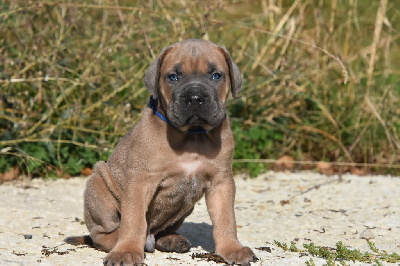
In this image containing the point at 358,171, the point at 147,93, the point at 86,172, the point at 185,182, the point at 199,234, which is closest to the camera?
the point at 185,182

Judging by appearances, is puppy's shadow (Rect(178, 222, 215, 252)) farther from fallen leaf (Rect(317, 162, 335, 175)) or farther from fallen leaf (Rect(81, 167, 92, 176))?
fallen leaf (Rect(317, 162, 335, 175))

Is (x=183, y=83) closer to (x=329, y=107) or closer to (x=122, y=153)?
(x=122, y=153)

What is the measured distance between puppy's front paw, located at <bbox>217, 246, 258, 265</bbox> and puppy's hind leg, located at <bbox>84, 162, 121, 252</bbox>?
3.05 feet

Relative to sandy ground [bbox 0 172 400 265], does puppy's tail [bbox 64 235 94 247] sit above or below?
above

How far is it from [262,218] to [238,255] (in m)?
2.19

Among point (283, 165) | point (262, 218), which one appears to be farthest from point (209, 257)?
point (283, 165)

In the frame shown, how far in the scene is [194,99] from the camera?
5047mm

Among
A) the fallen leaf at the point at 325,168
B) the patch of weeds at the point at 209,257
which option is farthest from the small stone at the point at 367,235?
the fallen leaf at the point at 325,168

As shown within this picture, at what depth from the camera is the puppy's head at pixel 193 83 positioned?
A: 16.7ft

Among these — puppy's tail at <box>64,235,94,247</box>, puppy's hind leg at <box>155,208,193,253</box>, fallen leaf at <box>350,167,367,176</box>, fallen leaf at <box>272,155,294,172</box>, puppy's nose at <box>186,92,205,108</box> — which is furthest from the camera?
fallen leaf at <box>272,155,294,172</box>

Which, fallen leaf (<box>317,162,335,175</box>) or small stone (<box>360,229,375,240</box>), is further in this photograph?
fallen leaf (<box>317,162,335,175</box>)

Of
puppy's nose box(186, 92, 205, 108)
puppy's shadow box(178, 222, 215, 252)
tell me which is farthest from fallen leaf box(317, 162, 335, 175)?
puppy's nose box(186, 92, 205, 108)

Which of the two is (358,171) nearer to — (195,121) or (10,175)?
(10,175)

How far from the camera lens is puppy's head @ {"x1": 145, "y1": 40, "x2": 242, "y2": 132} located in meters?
5.09
